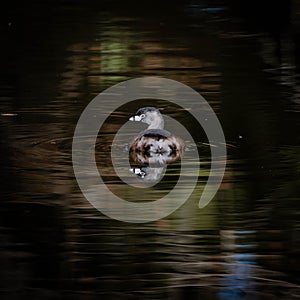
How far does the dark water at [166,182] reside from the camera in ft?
21.9

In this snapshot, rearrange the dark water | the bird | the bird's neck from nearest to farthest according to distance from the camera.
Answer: the dark water → the bird → the bird's neck

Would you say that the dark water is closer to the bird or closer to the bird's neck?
the bird

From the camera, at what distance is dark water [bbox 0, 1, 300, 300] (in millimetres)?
6676

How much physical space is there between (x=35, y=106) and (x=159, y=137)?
2.50 metres

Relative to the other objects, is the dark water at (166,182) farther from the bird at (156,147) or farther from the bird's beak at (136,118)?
the bird's beak at (136,118)

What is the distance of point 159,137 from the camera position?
10.1m

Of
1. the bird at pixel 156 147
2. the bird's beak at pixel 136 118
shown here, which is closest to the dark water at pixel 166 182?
the bird at pixel 156 147

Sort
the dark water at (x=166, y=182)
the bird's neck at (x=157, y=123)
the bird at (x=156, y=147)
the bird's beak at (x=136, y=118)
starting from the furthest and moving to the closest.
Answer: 1. the bird's beak at (x=136, y=118)
2. the bird's neck at (x=157, y=123)
3. the bird at (x=156, y=147)
4. the dark water at (x=166, y=182)

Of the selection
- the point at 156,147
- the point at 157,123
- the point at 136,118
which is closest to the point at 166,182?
the point at 156,147

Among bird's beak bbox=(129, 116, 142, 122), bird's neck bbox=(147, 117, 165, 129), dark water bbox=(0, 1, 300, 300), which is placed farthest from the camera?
bird's beak bbox=(129, 116, 142, 122)

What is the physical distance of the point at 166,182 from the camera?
29.5 ft

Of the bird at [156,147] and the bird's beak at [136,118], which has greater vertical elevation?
the bird at [156,147]

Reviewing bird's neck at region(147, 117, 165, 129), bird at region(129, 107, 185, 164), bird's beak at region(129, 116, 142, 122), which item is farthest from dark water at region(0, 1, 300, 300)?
bird's neck at region(147, 117, 165, 129)

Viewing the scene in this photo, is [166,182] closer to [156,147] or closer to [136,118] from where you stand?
[156,147]
